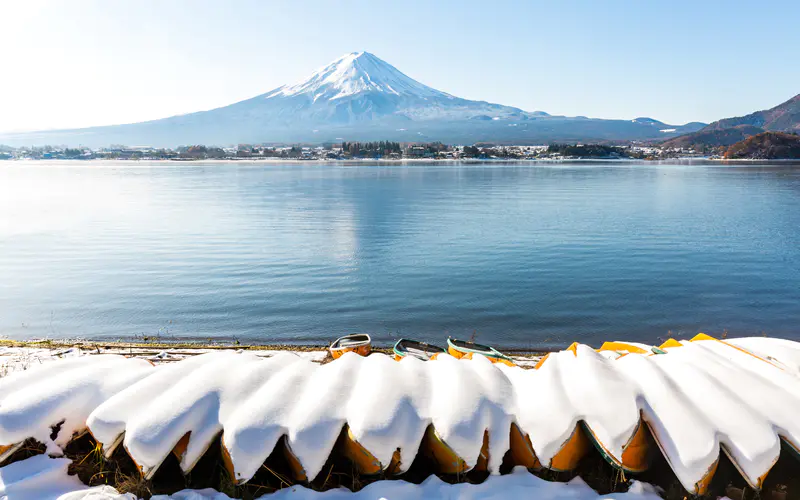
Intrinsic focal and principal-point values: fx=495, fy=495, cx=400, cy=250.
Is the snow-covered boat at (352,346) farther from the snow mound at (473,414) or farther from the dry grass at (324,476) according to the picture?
the dry grass at (324,476)

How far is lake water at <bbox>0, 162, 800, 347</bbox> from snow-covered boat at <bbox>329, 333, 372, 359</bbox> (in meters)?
1.89

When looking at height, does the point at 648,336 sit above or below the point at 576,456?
below

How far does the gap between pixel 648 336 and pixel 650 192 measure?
4782cm

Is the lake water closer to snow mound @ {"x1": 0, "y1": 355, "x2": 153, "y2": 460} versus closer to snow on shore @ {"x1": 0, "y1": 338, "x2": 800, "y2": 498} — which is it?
snow mound @ {"x1": 0, "y1": 355, "x2": 153, "y2": 460}

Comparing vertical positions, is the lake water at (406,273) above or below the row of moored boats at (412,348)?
below

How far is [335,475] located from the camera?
4691 mm

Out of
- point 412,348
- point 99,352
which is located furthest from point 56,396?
point 412,348

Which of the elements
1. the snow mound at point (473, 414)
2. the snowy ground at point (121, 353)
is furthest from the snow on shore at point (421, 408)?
the snowy ground at point (121, 353)

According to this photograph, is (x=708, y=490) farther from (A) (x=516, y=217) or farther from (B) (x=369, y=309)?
(A) (x=516, y=217)

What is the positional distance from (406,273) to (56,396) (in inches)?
597

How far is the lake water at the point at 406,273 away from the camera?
13.7 m

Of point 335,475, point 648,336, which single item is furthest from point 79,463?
point 648,336

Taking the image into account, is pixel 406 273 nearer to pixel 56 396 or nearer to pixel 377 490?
pixel 56 396

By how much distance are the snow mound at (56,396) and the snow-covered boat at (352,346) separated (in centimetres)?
418
